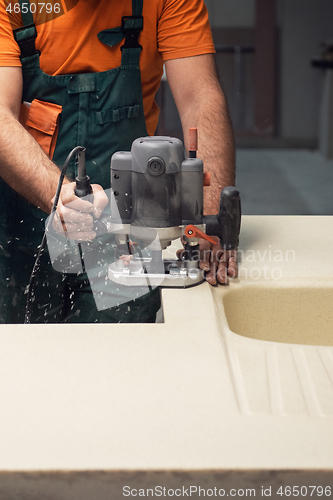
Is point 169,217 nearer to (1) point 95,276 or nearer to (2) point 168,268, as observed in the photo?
(2) point 168,268

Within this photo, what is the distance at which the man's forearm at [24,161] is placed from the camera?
1241 millimetres

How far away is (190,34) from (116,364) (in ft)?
3.34

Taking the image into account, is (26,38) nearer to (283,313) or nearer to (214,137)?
(214,137)

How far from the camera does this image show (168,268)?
43.8 inches

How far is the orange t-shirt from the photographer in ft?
4.58

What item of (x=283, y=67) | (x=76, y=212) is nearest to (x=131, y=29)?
(x=76, y=212)

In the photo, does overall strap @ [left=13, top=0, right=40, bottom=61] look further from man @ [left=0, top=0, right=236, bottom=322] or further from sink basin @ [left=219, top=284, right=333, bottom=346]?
sink basin @ [left=219, top=284, right=333, bottom=346]

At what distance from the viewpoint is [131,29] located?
1436 millimetres

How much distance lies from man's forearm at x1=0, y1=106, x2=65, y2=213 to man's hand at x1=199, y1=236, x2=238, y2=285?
0.36 metres

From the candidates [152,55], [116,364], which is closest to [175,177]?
[116,364]

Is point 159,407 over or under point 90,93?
under

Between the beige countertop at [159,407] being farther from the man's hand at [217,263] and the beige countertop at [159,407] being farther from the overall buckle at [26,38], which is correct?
the overall buckle at [26,38]

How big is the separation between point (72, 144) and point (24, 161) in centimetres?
26

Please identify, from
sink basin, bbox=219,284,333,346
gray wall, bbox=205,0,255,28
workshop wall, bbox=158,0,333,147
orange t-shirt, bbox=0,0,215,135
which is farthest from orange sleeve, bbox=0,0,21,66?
gray wall, bbox=205,0,255,28
